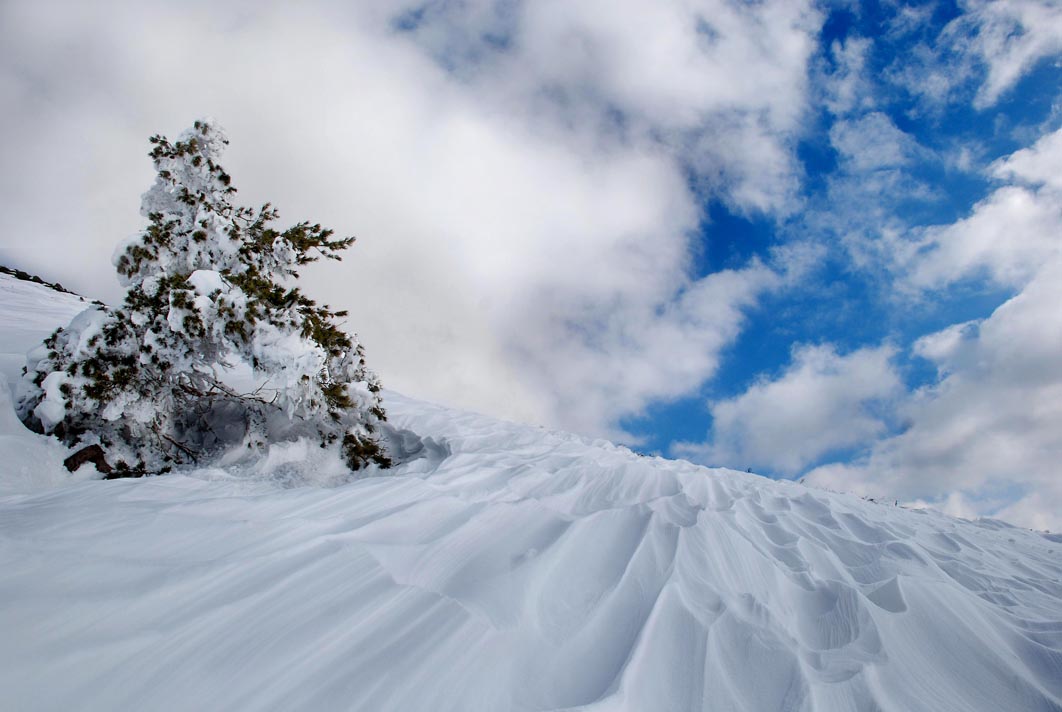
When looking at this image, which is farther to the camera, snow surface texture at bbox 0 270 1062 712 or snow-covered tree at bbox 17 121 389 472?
snow-covered tree at bbox 17 121 389 472

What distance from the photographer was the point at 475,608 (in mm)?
2174

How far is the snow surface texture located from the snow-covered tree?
3.24 feet

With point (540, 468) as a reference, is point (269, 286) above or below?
above

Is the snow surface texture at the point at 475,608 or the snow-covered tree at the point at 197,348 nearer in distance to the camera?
the snow surface texture at the point at 475,608

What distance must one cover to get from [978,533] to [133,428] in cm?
883

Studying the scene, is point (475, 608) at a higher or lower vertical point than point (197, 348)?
lower

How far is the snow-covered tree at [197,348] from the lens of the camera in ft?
14.8

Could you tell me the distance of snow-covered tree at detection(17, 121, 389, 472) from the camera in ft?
14.8

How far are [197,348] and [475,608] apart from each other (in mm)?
4318

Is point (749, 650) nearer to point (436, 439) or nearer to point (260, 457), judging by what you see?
point (436, 439)

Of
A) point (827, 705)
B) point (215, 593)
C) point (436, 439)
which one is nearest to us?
A: point (827, 705)

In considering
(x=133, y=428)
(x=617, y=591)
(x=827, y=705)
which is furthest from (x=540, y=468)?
(x=133, y=428)

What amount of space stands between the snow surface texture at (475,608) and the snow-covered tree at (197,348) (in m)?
0.99

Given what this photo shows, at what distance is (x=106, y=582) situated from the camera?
2.11 m
